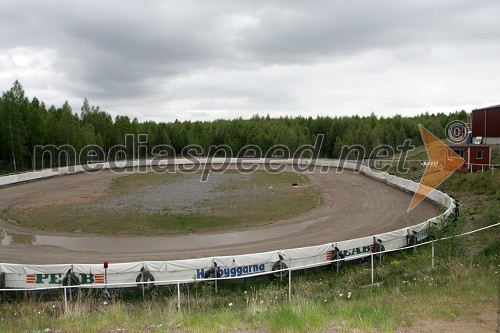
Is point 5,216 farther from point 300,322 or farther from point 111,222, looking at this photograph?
point 300,322

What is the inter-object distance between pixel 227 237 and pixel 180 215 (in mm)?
7199

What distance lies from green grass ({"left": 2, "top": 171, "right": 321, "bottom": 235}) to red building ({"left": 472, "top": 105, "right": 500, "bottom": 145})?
18320mm

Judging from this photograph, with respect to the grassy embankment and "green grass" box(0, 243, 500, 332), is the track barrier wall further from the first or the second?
"green grass" box(0, 243, 500, 332)

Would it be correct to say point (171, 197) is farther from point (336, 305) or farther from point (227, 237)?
point (336, 305)

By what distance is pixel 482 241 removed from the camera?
59.8 ft

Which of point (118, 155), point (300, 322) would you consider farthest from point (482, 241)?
point (118, 155)

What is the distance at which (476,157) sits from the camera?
38.7 metres

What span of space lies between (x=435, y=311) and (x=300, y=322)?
122 inches

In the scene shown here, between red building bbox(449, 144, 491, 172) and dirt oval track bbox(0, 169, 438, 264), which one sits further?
red building bbox(449, 144, 491, 172)

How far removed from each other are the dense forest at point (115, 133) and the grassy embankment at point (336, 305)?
5058 centimetres

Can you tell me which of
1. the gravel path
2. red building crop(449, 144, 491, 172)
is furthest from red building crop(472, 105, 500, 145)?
the gravel path

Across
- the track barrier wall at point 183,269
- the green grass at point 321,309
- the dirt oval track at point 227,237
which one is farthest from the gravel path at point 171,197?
the green grass at point 321,309

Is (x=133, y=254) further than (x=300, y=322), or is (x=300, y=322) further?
(x=133, y=254)

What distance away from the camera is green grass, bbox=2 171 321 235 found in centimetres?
2686
